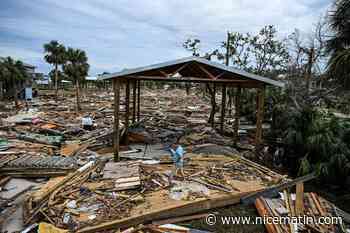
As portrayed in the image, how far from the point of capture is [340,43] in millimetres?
7637

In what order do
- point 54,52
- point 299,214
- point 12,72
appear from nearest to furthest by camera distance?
point 299,214 < point 12,72 < point 54,52

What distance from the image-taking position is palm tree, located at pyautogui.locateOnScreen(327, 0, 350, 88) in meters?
6.85

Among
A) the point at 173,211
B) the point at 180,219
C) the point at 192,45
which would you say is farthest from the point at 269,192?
the point at 192,45

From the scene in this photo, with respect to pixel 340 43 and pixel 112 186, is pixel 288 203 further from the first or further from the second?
pixel 340 43

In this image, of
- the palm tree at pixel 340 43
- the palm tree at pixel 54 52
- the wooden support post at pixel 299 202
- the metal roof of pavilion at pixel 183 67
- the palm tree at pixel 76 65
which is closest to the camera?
the wooden support post at pixel 299 202

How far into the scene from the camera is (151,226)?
4.76m

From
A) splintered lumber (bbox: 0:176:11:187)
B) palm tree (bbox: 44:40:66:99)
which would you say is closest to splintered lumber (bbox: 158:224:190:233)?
splintered lumber (bbox: 0:176:11:187)

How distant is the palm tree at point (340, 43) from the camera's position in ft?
22.5

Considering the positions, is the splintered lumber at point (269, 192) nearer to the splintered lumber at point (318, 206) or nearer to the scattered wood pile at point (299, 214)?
the scattered wood pile at point (299, 214)

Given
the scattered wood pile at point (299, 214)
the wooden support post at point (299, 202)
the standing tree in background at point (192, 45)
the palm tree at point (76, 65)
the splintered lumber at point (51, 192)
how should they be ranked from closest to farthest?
the scattered wood pile at point (299, 214)
the splintered lumber at point (51, 192)
the wooden support post at point (299, 202)
the standing tree in background at point (192, 45)
the palm tree at point (76, 65)

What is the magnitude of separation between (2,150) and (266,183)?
976 centimetres

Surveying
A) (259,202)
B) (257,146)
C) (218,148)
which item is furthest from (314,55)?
(259,202)

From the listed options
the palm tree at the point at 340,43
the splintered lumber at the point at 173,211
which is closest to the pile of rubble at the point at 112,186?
the splintered lumber at the point at 173,211

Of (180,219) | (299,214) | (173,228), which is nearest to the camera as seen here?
(173,228)
